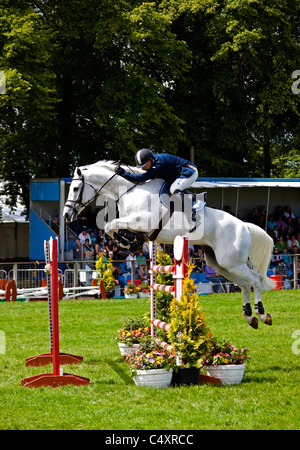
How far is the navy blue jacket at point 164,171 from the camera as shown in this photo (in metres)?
7.40

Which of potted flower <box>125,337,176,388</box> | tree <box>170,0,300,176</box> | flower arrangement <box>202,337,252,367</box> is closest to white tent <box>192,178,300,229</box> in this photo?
tree <box>170,0,300,176</box>

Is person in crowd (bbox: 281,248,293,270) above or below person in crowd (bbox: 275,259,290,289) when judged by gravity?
above

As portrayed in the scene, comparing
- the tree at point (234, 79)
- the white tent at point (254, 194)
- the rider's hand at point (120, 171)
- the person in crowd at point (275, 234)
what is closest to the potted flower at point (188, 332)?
the rider's hand at point (120, 171)

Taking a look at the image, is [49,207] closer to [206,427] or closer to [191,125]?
[191,125]

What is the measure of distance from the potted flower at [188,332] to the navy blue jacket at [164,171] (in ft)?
5.62

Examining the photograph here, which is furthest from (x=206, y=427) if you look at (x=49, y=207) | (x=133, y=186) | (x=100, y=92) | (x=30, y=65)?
(x=100, y=92)

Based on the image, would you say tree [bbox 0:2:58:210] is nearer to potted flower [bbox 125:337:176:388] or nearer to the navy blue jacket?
the navy blue jacket

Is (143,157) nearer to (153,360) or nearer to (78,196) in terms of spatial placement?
(78,196)

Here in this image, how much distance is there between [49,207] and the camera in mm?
19969

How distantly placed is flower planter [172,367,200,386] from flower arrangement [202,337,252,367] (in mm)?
141

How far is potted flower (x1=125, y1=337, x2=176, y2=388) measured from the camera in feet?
19.8

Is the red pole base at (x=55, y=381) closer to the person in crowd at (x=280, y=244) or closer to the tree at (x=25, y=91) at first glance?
the person in crowd at (x=280, y=244)

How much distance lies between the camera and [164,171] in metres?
7.47

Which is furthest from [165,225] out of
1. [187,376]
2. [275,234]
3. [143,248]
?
[275,234]
